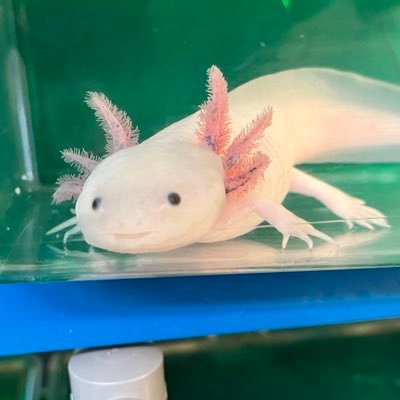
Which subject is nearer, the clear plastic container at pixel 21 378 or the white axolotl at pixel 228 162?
the white axolotl at pixel 228 162

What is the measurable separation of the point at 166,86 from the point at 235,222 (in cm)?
76

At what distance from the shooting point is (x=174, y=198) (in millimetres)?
964

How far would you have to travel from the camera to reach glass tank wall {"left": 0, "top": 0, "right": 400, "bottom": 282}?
5.66 ft

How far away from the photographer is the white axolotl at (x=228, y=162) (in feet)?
3.09

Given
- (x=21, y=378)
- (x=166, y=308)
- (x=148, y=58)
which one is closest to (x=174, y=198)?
(x=166, y=308)

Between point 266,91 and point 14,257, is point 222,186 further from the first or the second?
point 266,91

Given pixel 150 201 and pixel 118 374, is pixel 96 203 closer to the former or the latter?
pixel 150 201

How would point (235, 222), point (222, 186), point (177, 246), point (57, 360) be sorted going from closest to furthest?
point (177, 246)
point (222, 186)
point (235, 222)
point (57, 360)

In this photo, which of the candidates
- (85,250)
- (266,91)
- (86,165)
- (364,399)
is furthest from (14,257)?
(266,91)

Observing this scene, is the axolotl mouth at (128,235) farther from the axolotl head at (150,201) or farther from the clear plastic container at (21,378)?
the clear plastic container at (21,378)

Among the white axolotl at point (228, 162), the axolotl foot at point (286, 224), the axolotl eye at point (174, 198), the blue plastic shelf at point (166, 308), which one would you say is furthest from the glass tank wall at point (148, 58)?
the axolotl eye at point (174, 198)

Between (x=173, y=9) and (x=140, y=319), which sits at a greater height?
(x=173, y=9)

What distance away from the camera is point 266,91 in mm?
1683

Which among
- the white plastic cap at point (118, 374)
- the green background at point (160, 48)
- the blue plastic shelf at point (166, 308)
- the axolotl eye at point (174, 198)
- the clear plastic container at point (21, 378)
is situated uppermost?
the green background at point (160, 48)
